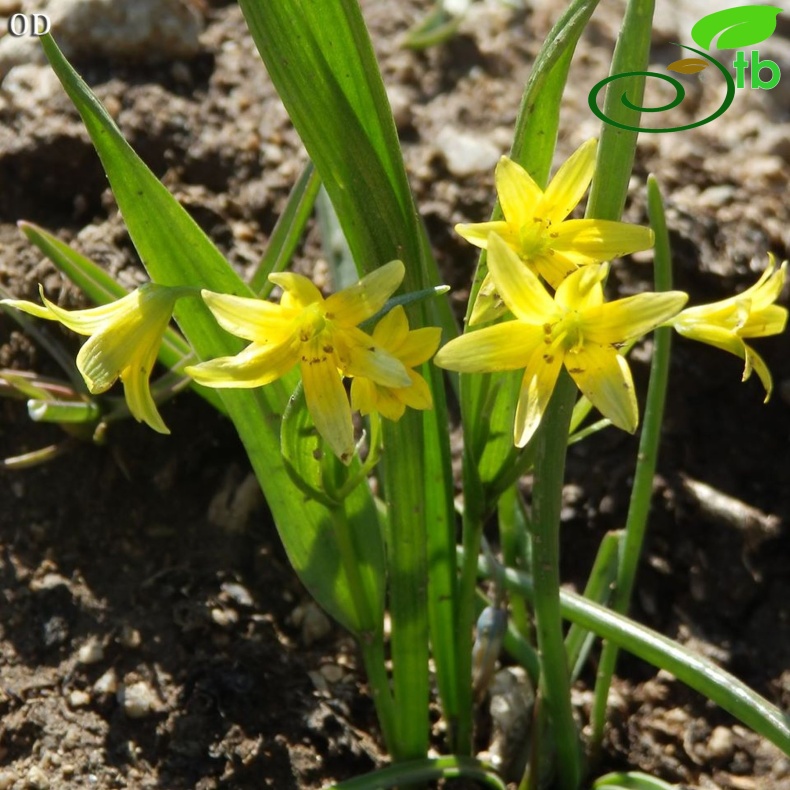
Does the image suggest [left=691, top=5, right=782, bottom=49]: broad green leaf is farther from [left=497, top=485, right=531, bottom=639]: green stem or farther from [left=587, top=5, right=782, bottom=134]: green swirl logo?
[left=497, top=485, right=531, bottom=639]: green stem

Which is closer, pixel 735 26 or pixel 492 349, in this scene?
pixel 492 349

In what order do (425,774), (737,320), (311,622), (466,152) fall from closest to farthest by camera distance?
1. (737,320)
2. (425,774)
3. (311,622)
4. (466,152)

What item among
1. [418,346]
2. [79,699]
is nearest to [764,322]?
[418,346]

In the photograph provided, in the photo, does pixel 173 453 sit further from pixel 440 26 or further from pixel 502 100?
pixel 440 26

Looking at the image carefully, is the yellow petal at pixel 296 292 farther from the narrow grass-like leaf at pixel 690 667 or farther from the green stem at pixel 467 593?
the narrow grass-like leaf at pixel 690 667

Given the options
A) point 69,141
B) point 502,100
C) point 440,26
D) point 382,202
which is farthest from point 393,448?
point 440,26

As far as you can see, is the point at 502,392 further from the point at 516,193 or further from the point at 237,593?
the point at 237,593
